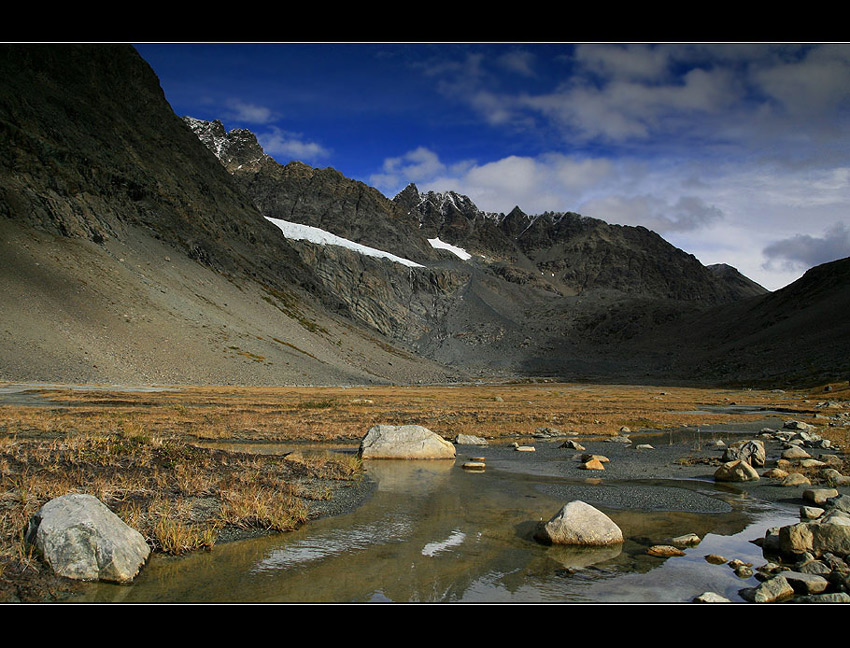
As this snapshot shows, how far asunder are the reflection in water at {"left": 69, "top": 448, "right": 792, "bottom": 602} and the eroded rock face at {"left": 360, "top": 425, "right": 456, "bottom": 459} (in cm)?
807

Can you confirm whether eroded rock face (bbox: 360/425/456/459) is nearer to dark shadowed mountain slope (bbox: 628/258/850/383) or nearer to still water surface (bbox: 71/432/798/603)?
still water surface (bbox: 71/432/798/603)

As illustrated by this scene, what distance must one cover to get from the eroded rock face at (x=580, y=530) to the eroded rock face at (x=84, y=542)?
28.2 ft

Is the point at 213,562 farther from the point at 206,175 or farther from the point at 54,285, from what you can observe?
the point at 206,175

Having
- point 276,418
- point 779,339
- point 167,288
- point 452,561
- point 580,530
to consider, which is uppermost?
point 779,339

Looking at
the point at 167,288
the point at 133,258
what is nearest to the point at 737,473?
the point at 167,288

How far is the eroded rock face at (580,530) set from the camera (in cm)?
1201

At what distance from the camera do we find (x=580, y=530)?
39.5 ft

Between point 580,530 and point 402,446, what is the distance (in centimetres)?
1373

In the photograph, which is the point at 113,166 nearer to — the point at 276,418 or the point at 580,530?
the point at 276,418

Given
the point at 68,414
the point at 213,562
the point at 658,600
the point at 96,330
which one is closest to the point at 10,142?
the point at 96,330

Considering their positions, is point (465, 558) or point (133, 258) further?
point (133, 258)

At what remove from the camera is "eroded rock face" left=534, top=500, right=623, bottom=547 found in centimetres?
1201

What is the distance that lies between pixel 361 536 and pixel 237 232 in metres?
151

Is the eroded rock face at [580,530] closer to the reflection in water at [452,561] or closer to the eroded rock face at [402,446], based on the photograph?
the reflection in water at [452,561]
